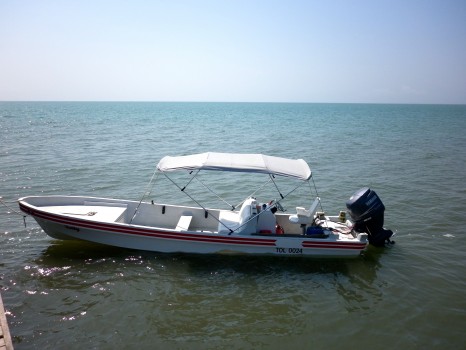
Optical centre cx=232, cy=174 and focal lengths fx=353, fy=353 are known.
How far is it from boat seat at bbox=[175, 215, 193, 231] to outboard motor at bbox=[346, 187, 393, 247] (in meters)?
5.38

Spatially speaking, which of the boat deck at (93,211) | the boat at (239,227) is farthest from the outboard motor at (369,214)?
the boat deck at (93,211)

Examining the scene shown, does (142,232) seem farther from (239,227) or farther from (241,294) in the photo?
(241,294)

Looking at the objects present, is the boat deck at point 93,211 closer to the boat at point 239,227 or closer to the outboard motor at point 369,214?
the boat at point 239,227

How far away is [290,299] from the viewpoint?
A: 9.40m

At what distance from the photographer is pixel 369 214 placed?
11.5 metres

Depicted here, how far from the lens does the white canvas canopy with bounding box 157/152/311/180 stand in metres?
10.5

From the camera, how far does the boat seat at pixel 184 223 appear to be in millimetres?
11180

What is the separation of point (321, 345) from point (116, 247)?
6882 millimetres

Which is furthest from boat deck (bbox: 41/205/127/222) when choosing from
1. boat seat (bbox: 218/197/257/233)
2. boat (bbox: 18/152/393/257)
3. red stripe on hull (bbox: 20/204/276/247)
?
boat seat (bbox: 218/197/257/233)

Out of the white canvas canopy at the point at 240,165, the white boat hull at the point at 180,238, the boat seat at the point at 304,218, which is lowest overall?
the white boat hull at the point at 180,238

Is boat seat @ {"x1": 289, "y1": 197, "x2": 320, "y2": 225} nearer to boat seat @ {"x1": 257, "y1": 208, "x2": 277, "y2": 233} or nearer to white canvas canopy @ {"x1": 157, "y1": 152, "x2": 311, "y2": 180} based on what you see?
boat seat @ {"x1": 257, "y1": 208, "x2": 277, "y2": 233}

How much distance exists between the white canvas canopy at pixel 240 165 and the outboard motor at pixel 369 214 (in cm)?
201

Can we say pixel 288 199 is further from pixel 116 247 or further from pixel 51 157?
pixel 51 157

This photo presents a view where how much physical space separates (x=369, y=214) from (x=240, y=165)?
455 centimetres
